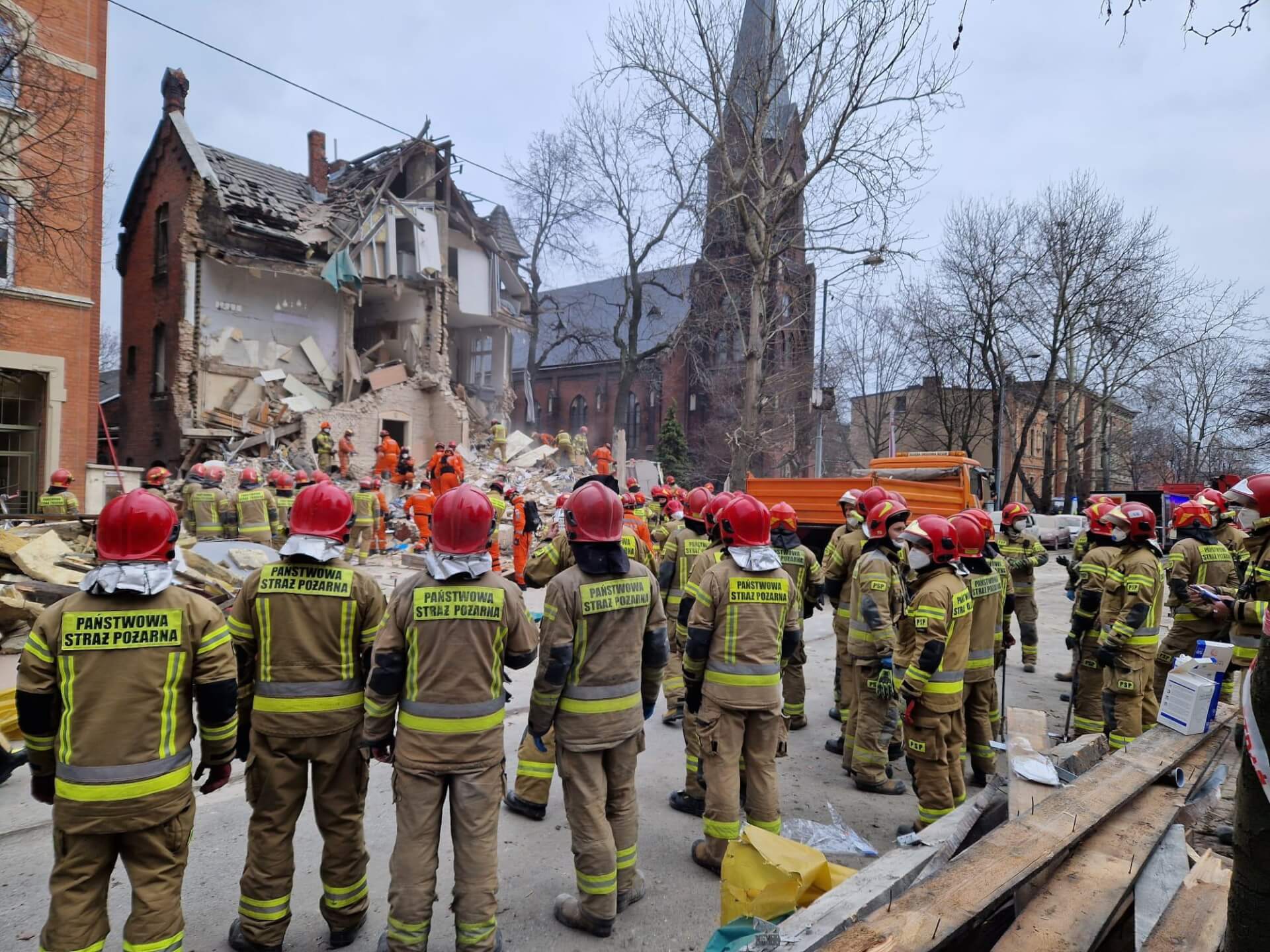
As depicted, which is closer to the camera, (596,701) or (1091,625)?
(596,701)

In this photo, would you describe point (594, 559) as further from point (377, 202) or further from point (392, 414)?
point (377, 202)

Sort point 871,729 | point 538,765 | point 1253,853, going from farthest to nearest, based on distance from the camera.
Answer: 1. point 871,729
2. point 538,765
3. point 1253,853

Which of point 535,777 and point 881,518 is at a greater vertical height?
point 881,518

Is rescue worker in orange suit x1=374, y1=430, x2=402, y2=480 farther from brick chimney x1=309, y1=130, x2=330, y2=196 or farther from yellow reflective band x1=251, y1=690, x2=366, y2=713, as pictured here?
yellow reflective band x1=251, y1=690, x2=366, y2=713

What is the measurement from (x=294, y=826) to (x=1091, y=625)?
6.27 meters

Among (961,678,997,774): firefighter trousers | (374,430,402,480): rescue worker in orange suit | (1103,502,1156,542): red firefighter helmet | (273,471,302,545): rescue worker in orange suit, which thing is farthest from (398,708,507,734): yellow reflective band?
(374,430,402,480): rescue worker in orange suit

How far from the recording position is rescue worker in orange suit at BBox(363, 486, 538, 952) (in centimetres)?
313

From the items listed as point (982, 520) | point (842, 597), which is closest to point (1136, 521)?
point (982, 520)

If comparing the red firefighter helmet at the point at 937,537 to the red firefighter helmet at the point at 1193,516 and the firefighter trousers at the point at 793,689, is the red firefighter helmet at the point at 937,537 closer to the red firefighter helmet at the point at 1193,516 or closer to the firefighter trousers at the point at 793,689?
the firefighter trousers at the point at 793,689

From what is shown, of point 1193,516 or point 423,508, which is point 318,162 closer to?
point 423,508

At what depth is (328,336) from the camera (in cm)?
2556

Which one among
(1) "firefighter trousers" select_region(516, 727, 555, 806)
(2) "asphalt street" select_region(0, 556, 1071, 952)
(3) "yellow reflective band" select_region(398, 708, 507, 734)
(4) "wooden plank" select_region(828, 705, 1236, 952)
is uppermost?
(3) "yellow reflective band" select_region(398, 708, 507, 734)

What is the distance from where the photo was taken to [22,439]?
16562 mm

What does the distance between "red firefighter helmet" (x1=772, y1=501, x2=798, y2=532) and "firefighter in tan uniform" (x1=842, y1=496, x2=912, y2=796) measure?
782 millimetres
